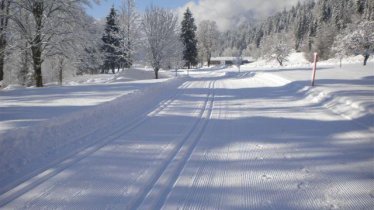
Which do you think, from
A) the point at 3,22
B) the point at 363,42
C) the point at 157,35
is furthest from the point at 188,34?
the point at 3,22

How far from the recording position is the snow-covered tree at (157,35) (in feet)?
104

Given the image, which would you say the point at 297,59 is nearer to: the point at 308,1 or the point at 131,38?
the point at 131,38

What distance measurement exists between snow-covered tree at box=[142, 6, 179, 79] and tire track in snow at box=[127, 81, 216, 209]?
2655 centimetres

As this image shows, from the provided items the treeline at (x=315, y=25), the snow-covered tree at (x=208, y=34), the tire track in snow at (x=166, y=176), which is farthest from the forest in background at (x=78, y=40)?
the tire track in snow at (x=166, y=176)

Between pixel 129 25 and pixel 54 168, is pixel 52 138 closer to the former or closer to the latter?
pixel 54 168

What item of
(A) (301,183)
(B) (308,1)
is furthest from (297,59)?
(A) (301,183)

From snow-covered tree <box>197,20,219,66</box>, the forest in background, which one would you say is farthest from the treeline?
snow-covered tree <box>197,20,219,66</box>

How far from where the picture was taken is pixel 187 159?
461 cm

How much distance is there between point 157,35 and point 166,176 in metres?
29.3

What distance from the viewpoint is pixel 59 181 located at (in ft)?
12.8

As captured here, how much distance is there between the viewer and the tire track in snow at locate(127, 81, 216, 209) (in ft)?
10.9

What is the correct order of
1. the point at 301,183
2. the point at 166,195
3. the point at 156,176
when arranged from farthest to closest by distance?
the point at 156,176 < the point at 301,183 < the point at 166,195

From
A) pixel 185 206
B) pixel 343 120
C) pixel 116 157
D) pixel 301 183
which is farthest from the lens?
pixel 343 120

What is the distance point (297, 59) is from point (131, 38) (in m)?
69.6
